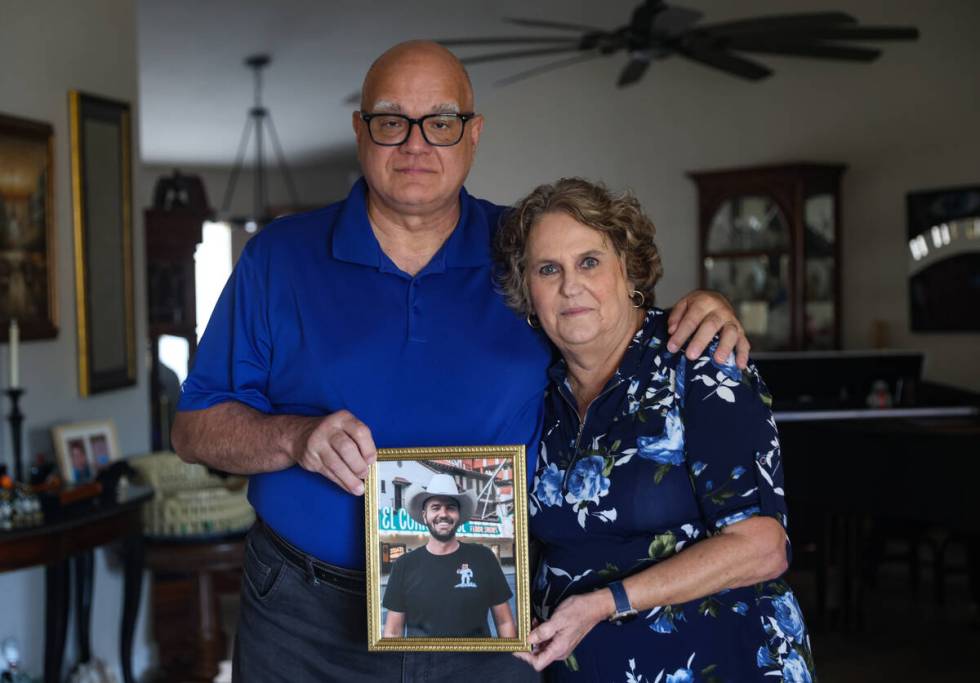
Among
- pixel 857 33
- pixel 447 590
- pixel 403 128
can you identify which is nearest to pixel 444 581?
pixel 447 590

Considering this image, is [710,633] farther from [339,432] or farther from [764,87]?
[764,87]

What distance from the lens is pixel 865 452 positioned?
414cm

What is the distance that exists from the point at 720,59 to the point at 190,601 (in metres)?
3.43

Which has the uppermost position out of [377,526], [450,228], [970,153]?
[970,153]

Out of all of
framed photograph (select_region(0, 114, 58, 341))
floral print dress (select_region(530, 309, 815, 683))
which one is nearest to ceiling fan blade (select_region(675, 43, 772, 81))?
→ framed photograph (select_region(0, 114, 58, 341))

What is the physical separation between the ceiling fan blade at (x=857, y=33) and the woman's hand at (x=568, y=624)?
12.2 ft

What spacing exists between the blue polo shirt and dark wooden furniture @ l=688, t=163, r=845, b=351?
17.2 feet

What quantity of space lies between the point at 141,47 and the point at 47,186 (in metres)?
3.77

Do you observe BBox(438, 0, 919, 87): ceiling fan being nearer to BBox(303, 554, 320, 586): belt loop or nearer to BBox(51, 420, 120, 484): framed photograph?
BBox(51, 420, 120, 484): framed photograph

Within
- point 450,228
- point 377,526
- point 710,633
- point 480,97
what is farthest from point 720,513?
point 480,97

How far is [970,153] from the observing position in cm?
611

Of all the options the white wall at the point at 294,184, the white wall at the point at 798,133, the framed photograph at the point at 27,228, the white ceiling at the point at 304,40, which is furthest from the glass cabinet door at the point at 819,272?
the white wall at the point at 294,184

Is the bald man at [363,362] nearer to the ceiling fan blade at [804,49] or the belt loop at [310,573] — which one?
the belt loop at [310,573]

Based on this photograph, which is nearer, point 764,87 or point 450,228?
point 450,228
